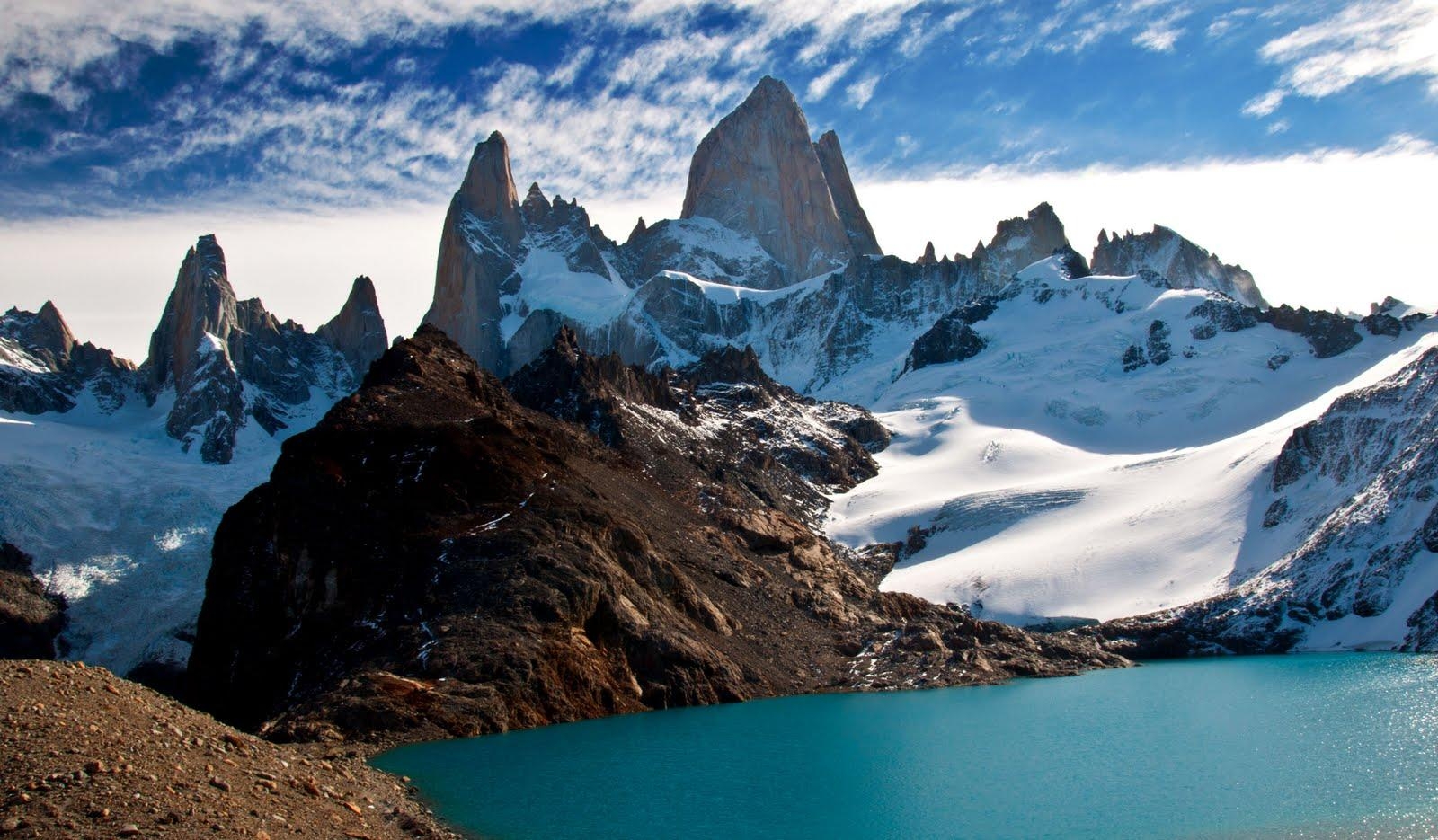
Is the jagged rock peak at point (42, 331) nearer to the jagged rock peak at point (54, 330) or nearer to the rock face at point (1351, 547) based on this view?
the jagged rock peak at point (54, 330)

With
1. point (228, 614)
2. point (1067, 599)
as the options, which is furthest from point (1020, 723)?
point (1067, 599)

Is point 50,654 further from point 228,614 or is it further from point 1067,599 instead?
point 1067,599

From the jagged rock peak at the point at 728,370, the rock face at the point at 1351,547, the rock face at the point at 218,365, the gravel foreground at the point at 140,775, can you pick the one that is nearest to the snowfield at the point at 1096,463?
the rock face at the point at 1351,547

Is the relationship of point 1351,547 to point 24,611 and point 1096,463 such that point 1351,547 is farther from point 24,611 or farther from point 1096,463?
point 24,611

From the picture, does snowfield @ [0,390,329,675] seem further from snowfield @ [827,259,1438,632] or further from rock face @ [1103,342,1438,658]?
rock face @ [1103,342,1438,658]

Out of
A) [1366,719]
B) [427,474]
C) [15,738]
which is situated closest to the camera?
[15,738]
